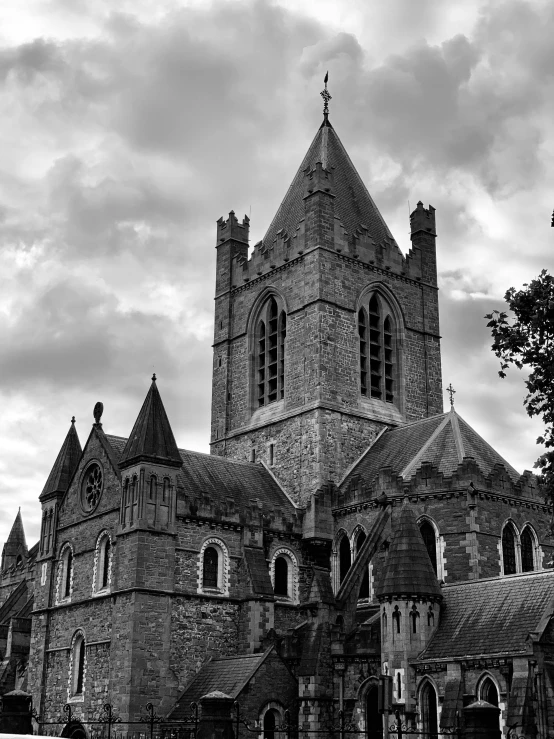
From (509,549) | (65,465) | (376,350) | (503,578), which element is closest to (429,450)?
(509,549)

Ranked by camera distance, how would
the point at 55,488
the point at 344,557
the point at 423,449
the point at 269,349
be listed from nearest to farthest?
the point at 344,557 < the point at 423,449 < the point at 55,488 < the point at 269,349

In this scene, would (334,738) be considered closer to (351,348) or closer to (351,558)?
(351,558)

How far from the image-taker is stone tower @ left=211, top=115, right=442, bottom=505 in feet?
154

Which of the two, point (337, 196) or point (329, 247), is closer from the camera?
point (329, 247)

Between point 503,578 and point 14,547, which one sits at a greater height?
point 14,547

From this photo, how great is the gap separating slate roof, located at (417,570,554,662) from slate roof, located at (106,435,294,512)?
1061 centimetres

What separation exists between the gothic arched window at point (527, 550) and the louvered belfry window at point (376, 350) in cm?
1095

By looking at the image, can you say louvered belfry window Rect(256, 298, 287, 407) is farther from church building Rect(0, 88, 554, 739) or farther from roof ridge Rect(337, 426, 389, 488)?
roof ridge Rect(337, 426, 389, 488)

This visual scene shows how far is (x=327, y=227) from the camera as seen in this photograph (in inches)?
1939

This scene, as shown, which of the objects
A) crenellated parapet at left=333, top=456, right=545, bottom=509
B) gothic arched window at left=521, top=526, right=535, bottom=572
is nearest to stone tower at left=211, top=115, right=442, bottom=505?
crenellated parapet at left=333, top=456, right=545, bottom=509

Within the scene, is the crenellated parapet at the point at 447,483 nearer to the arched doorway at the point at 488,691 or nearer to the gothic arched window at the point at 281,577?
the gothic arched window at the point at 281,577

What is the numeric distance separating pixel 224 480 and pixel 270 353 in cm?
854

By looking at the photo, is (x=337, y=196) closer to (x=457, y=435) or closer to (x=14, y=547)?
(x=457, y=435)

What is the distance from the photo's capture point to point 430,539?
3984cm
